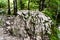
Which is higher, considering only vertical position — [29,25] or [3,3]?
[3,3]

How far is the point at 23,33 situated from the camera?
646 centimetres

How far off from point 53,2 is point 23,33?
3350 mm

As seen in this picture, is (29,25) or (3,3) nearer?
(29,25)

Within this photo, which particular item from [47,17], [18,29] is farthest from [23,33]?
[47,17]

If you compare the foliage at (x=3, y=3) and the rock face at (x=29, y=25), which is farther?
the foliage at (x=3, y=3)

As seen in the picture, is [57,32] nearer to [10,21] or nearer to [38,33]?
[38,33]

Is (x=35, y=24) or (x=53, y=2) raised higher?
(x=53, y=2)

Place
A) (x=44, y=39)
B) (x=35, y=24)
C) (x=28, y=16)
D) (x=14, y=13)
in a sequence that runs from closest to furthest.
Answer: (x=44, y=39) → (x=35, y=24) → (x=28, y=16) → (x=14, y=13)

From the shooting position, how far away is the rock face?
645cm

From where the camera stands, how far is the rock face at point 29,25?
645 cm

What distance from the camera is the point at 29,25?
Answer: 22.2ft

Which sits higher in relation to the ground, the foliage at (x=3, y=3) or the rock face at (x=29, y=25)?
the foliage at (x=3, y=3)

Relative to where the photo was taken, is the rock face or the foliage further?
the foliage

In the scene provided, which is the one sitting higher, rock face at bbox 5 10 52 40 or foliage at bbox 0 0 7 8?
foliage at bbox 0 0 7 8
